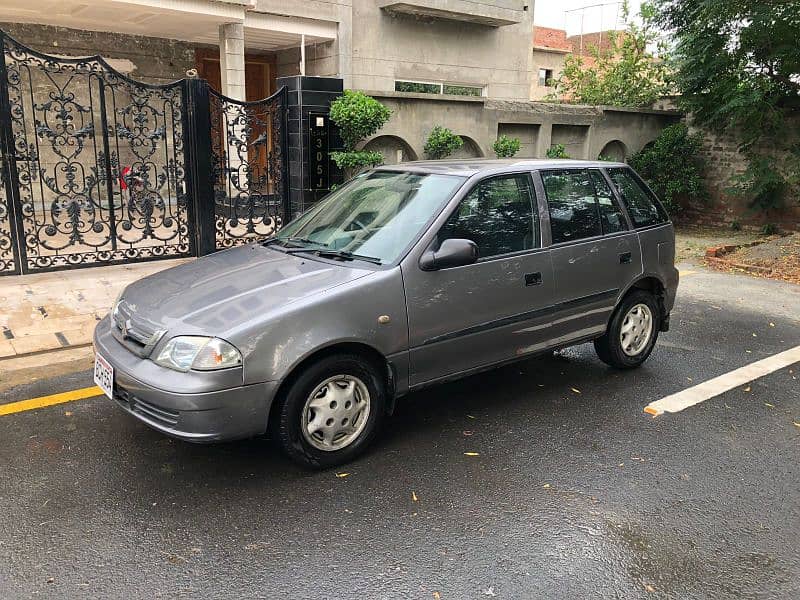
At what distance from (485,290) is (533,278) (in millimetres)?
470

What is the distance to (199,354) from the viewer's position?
3.46m

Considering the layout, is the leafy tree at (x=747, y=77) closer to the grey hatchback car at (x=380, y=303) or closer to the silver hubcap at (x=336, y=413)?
the grey hatchback car at (x=380, y=303)

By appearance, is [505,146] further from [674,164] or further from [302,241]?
[302,241]

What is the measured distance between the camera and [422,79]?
15.9m

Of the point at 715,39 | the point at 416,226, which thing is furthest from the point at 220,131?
the point at 715,39

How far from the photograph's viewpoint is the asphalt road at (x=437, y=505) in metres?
2.95

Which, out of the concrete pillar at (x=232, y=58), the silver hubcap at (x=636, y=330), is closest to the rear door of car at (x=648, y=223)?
the silver hubcap at (x=636, y=330)

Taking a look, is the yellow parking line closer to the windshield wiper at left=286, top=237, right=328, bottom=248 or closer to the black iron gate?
the windshield wiper at left=286, top=237, right=328, bottom=248

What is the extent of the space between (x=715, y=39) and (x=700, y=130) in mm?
2146

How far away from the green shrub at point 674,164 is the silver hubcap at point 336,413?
12.1 meters

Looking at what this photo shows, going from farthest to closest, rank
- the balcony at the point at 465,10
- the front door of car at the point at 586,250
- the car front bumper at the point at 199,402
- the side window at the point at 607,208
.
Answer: the balcony at the point at 465,10 → the side window at the point at 607,208 → the front door of car at the point at 586,250 → the car front bumper at the point at 199,402

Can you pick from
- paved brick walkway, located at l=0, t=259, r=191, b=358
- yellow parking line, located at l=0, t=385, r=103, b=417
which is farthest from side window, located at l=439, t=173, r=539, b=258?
paved brick walkway, located at l=0, t=259, r=191, b=358

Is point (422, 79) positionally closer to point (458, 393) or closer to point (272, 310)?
point (458, 393)

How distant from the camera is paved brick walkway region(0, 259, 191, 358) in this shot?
6.04 metres
